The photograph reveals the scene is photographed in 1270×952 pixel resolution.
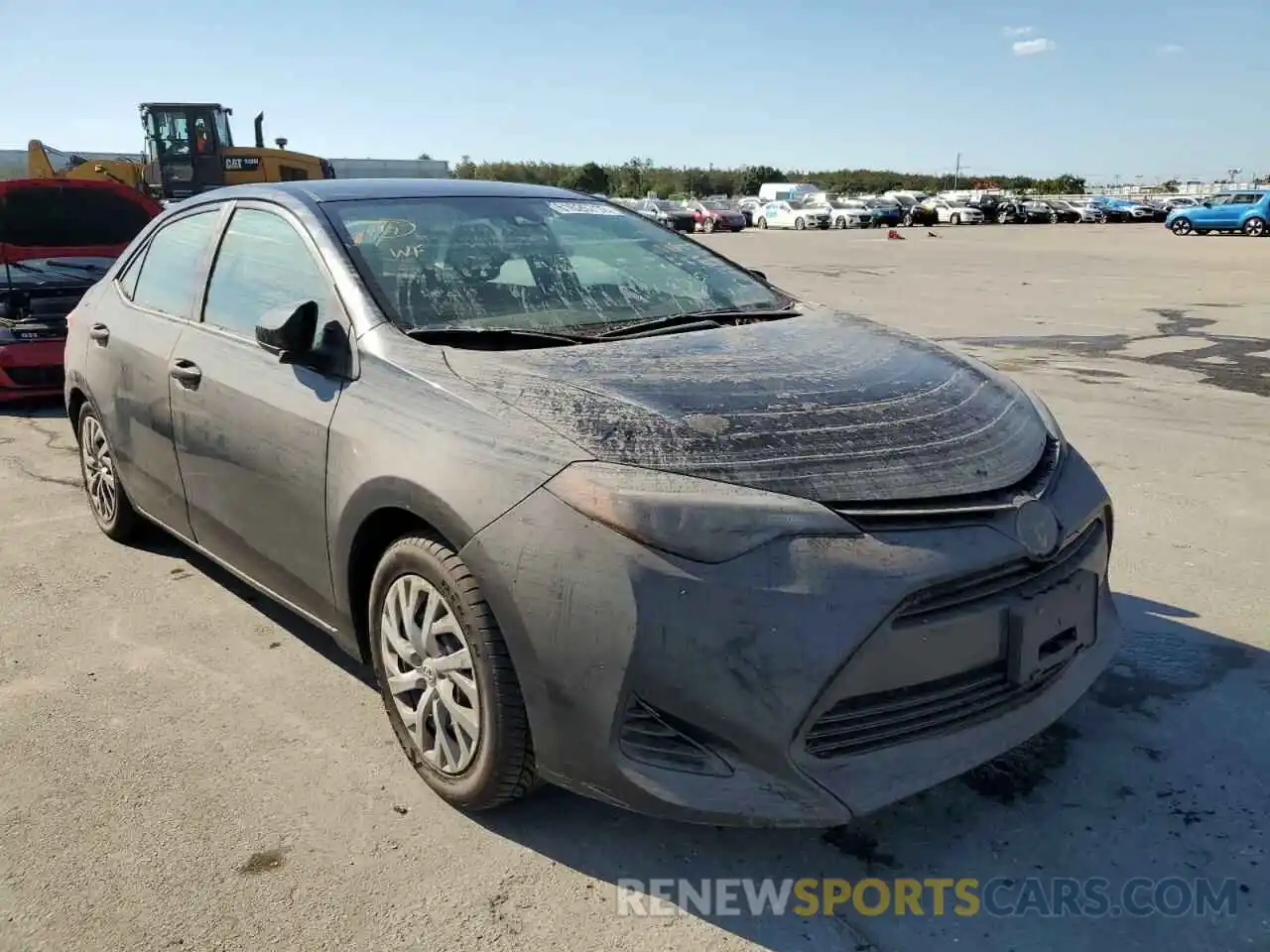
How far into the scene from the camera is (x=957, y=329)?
1155cm

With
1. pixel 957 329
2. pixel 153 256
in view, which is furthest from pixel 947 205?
pixel 153 256

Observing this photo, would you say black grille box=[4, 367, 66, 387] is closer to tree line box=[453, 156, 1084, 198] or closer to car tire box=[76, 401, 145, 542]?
car tire box=[76, 401, 145, 542]

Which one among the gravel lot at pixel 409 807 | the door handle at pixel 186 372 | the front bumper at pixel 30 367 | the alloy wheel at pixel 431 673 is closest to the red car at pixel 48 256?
the front bumper at pixel 30 367

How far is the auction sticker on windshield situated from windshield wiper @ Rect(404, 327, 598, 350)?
3.42 ft

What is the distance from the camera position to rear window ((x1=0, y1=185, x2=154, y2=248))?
26.7 feet

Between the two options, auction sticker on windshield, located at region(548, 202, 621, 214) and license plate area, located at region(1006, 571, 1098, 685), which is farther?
auction sticker on windshield, located at region(548, 202, 621, 214)

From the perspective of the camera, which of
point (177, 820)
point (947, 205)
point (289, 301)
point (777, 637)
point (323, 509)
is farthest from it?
point (947, 205)

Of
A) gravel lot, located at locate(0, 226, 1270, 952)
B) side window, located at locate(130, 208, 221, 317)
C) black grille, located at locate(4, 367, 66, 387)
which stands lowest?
gravel lot, located at locate(0, 226, 1270, 952)

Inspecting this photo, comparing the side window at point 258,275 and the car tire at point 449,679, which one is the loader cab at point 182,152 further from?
the car tire at point 449,679

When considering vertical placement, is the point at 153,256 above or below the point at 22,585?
above

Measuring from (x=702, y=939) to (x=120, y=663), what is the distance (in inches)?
93.9

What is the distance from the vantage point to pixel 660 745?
222 centimetres

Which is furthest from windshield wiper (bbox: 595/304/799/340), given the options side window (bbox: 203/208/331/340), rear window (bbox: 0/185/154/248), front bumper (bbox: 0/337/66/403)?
rear window (bbox: 0/185/154/248)

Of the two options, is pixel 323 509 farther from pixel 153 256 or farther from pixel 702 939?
pixel 153 256
